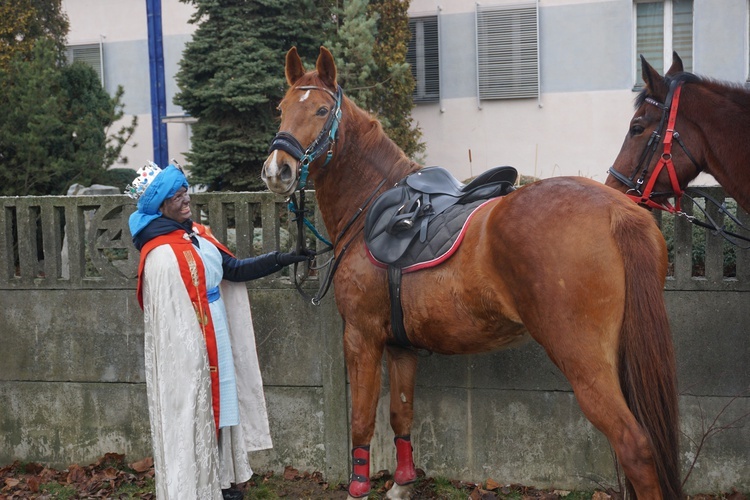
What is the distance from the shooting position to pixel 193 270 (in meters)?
4.38

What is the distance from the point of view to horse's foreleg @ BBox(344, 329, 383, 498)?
14.3 feet

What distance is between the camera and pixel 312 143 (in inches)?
167

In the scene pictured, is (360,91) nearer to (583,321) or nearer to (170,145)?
(170,145)

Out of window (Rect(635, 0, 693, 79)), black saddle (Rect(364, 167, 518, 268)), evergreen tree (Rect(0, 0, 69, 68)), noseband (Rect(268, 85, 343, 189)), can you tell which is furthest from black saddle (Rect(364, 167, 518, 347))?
window (Rect(635, 0, 693, 79))

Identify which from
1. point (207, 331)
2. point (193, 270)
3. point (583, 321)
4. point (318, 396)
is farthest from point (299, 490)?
point (583, 321)

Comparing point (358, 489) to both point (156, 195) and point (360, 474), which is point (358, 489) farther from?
point (156, 195)

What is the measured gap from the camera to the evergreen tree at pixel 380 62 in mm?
11688

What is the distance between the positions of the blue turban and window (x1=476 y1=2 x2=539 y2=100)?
1037 cm

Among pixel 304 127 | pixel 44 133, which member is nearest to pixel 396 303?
pixel 304 127

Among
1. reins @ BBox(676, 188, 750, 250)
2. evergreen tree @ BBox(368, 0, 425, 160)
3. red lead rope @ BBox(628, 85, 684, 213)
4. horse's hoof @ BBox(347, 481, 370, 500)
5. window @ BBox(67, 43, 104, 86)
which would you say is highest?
window @ BBox(67, 43, 104, 86)

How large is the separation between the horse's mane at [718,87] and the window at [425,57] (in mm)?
10286

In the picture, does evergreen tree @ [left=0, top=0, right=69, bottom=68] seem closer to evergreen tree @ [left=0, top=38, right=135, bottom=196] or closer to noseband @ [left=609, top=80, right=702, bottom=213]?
evergreen tree @ [left=0, top=38, right=135, bottom=196]

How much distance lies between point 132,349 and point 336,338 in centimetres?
145

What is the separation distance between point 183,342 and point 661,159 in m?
2.69
